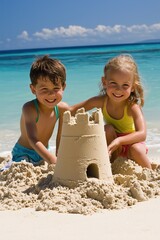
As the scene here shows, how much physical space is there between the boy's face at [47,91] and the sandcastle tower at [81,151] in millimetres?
739

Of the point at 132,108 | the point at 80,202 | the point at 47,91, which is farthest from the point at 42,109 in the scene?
Result: the point at 80,202

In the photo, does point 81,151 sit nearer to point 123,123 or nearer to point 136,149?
point 136,149

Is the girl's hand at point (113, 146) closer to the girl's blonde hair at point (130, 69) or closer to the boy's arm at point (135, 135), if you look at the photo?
the boy's arm at point (135, 135)

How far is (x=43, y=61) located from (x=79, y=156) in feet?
3.69

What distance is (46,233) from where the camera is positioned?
2385mm

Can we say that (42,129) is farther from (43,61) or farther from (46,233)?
(46,233)

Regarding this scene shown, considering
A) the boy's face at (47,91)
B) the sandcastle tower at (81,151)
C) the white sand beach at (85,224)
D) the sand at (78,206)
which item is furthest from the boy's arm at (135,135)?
the white sand beach at (85,224)

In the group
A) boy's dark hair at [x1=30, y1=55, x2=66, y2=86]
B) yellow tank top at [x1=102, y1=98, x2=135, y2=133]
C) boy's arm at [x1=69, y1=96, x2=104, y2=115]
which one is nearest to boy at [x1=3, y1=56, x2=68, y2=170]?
boy's dark hair at [x1=30, y1=55, x2=66, y2=86]

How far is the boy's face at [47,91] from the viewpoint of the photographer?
12.2 ft

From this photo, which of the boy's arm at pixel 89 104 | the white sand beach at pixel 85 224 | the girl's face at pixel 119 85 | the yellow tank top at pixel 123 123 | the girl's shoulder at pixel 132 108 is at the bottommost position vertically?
the white sand beach at pixel 85 224

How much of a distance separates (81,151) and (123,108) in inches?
43.3

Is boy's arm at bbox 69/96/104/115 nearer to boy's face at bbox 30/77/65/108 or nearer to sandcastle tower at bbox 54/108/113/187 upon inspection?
boy's face at bbox 30/77/65/108

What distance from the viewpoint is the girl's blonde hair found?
3766 mm

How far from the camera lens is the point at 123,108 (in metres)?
3.96
